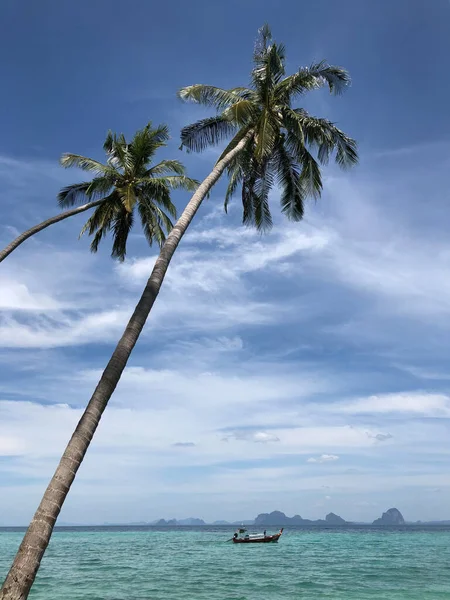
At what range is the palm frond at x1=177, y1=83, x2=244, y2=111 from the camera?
17.3 m

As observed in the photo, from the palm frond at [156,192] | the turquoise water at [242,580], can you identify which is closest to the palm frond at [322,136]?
the palm frond at [156,192]

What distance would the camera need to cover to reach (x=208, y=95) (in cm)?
1759

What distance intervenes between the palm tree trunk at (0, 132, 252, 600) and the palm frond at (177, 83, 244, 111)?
6623mm

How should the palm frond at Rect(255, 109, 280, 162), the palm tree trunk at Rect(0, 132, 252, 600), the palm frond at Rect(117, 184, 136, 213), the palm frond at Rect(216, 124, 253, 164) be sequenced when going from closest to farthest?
the palm tree trunk at Rect(0, 132, 252, 600)
the palm frond at Rect(255, 109, 280, 162)
the palm frond at Rect(216, 124, 253, 164)
the palm frond at Rect(117, 184, 136, 213)

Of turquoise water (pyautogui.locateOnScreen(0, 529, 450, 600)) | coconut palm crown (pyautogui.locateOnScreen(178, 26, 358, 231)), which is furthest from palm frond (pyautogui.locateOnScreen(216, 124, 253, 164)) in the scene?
turquoise water (pyautogui.locateOnScreen(0, 529, 450, 600))

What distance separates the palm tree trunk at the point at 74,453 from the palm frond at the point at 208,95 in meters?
6.62

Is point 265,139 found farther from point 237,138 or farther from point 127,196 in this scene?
point 127,196

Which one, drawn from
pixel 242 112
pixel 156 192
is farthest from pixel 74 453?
pixel 156 192

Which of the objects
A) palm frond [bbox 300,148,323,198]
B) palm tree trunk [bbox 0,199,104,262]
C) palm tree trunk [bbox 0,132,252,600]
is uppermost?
palm frond [bbox 300,148,323,198]

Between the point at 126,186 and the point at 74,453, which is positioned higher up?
the point at 126,186

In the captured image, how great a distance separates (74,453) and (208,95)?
12.9m

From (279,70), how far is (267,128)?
2.88 metres

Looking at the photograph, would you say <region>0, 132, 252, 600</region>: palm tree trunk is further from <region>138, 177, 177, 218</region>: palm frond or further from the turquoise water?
the turquoise water

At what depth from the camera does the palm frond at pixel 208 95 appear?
56.6ft
